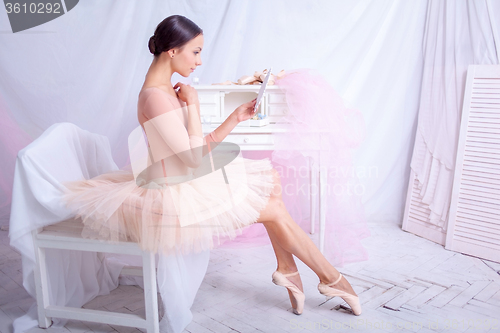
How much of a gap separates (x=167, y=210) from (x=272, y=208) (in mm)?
424

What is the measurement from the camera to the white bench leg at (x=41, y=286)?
168cm

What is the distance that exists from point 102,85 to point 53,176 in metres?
1.31

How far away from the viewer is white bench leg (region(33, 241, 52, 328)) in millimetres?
1683

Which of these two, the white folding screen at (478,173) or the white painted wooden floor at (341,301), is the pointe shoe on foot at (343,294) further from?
the white folding screen at (478,173)

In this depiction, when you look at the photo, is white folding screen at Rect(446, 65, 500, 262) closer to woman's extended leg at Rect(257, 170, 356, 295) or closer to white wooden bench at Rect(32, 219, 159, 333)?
woman's extended leg at Rect(257, 170, 356, 295)

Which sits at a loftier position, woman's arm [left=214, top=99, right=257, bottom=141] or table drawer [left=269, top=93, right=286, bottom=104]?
table drawer [left=269, top=93, right=286, bottom=104]

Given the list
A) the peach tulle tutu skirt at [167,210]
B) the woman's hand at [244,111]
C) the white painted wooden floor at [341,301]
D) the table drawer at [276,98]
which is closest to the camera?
the peach tulle tutu skirt at [167,210]

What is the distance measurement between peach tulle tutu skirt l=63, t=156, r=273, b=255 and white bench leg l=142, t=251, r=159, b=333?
0.20ft

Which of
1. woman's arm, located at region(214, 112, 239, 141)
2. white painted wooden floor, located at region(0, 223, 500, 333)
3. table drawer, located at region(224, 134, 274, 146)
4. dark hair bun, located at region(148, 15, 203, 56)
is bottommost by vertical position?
white painted wooden floor, located at region(0, 223, 500, 333)

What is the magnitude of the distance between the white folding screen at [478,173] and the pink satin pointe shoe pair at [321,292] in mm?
1078

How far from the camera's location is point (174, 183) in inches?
65.0

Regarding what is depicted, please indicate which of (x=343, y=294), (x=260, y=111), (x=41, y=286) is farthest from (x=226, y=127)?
(x=41, y=286)

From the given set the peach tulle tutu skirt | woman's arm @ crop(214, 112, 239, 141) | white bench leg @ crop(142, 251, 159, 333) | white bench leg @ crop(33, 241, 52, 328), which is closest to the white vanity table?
woman's arm @ crop(214, 112, 239, 141)

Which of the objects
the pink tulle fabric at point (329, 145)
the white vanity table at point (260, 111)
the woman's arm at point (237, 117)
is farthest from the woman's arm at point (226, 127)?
the pink tulle fabric at point (329, 145)
